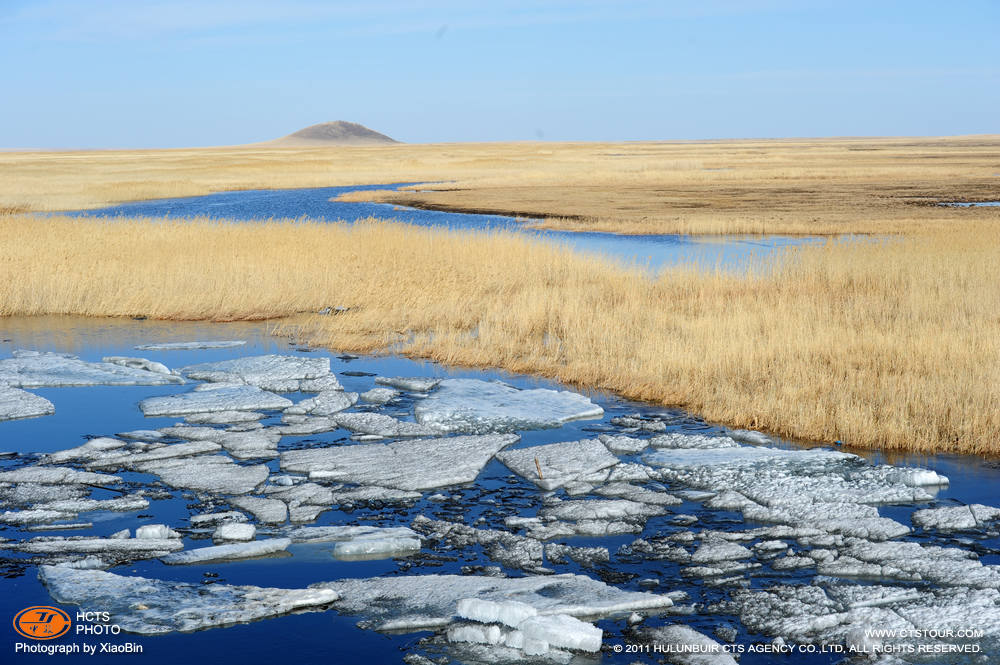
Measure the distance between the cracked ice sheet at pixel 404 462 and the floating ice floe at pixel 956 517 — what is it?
3.01 m

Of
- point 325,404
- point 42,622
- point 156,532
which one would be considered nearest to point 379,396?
point 325,404

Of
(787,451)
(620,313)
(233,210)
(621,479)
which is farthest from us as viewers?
(233,210)

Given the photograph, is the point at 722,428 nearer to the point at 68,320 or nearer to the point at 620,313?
the point at 620,313

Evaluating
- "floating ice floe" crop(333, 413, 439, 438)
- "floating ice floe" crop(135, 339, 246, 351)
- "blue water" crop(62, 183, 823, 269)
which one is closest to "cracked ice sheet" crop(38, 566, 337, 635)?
"floating ice floe" crop(333, 413, 439, 438)

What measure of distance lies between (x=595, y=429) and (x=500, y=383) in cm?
181

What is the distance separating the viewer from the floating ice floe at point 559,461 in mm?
6691

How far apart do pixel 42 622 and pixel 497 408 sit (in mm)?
4685

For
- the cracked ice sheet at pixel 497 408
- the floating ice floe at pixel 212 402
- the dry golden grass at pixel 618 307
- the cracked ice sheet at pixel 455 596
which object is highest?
the dry golden grass at pixel 618 307

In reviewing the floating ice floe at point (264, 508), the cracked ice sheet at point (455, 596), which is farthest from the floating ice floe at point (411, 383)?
the cracked ice sheet at point (455, 596)

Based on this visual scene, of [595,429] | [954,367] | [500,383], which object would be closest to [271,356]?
[500,383]

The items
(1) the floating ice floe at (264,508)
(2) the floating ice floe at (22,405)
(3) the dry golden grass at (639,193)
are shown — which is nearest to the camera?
(1) the floating ice floe at (264,508)

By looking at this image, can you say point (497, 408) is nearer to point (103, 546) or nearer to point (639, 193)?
point (103, 546)

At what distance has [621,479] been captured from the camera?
21.9ft

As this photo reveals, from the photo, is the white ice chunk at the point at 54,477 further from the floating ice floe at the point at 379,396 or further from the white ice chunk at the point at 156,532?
the floating ice floe at the point at 379,396
